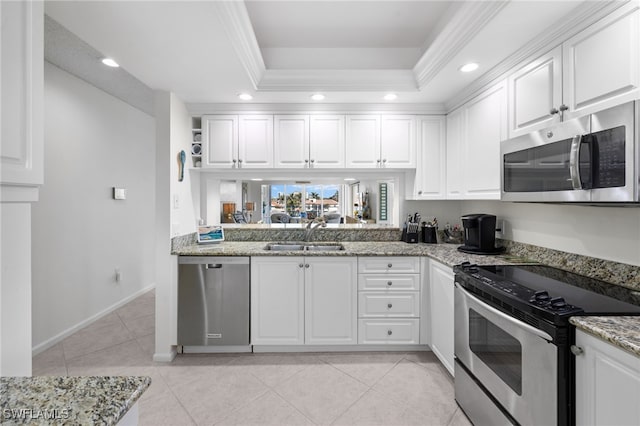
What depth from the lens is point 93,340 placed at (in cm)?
295

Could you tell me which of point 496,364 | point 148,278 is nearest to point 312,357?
point 496,364

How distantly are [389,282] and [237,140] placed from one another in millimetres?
2012

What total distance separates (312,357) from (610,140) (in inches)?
96.7

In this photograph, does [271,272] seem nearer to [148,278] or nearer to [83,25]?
[83,25]

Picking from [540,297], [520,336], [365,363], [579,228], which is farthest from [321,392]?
[579,228]

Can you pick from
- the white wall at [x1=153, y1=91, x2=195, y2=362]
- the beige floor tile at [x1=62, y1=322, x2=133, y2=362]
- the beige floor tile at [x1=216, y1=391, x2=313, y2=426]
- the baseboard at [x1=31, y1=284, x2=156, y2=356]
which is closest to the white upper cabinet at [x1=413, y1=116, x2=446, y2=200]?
the beige floor tile at [x1=216, y1=391, x2=313, y2=426]

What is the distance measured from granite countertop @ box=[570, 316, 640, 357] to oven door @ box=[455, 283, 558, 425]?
0.51 feet

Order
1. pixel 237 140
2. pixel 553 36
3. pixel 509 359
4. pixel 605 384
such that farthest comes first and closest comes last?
pixel 237 140 → pixel 553 36 → pixel 509 359 → pixel 605 384

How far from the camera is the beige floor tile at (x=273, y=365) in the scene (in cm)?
235

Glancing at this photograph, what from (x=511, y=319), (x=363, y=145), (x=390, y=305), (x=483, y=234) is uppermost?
(x=363, y=145)

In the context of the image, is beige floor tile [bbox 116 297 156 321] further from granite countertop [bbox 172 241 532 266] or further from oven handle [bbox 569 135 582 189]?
oven handle [bbox 569 135 582 189]

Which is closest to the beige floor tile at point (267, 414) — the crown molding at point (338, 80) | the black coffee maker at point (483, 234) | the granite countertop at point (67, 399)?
the granite countertop at point (67, 399)

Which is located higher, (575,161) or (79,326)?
(575,161)

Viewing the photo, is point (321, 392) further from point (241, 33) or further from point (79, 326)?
point (79, 326)
